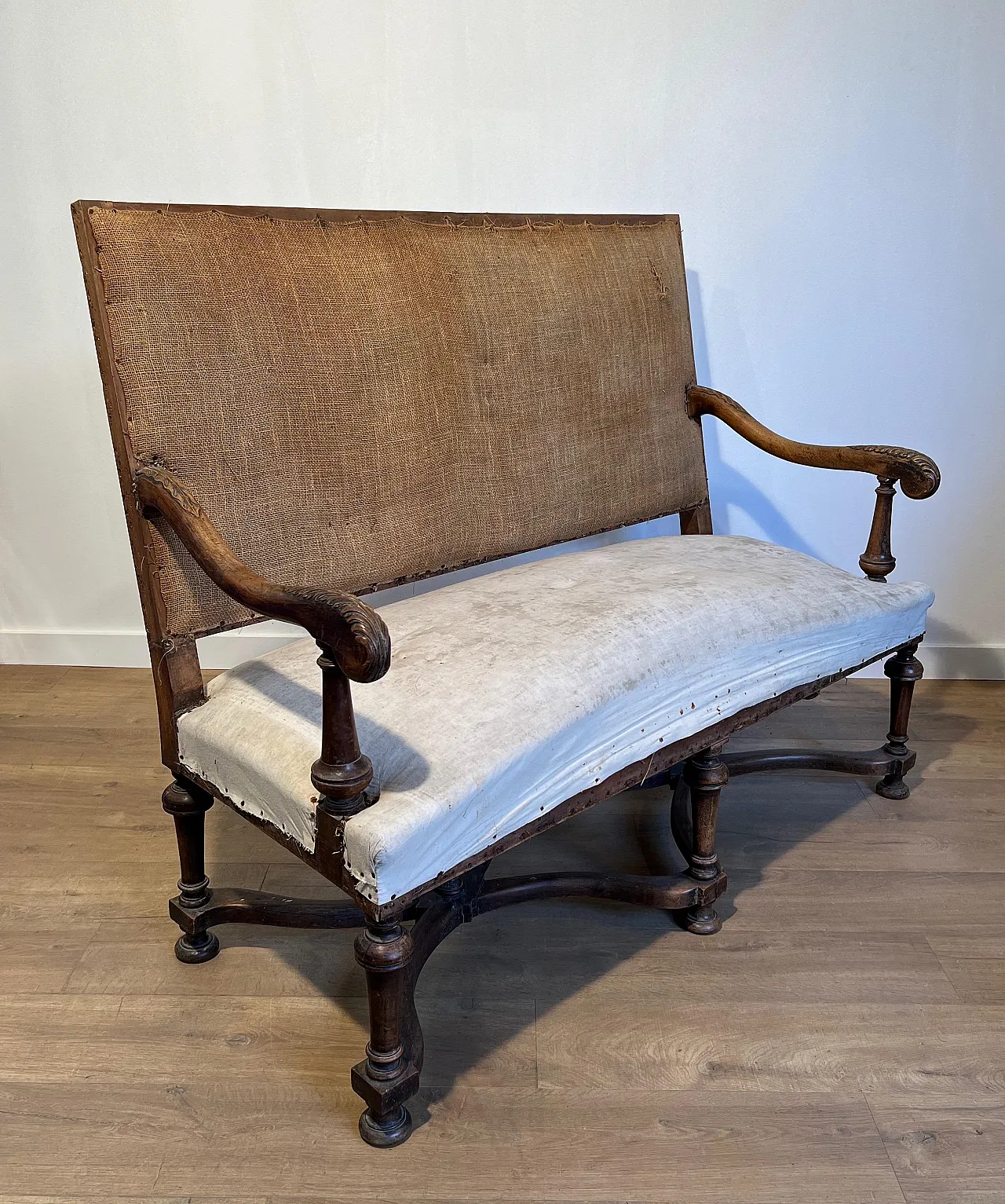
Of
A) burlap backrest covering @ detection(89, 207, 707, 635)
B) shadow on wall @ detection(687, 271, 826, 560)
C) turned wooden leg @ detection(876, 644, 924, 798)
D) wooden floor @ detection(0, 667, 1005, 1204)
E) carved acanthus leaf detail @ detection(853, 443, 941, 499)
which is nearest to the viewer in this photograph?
wooden floor @ detection(0, 667, 1005, 1204)

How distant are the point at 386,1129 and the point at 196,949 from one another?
1.74ft

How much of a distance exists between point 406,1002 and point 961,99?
238 centimetres

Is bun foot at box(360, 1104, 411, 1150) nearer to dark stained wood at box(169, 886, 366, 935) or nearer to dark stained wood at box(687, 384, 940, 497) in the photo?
dark stained wood at box(169, 886, 366, 935)

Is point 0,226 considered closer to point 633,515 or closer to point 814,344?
point 633,515

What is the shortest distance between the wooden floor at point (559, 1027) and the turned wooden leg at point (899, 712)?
0.21 feet

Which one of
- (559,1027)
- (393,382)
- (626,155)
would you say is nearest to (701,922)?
(559,1027)

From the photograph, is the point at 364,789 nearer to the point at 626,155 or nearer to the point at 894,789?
the point at 894,789

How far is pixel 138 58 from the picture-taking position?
2.41 meters

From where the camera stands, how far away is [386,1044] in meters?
1.43

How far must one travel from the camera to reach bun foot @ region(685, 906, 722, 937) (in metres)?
1.88

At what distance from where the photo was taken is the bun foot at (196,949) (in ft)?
5.93

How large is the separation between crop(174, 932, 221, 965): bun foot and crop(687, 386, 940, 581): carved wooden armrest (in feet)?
4.77

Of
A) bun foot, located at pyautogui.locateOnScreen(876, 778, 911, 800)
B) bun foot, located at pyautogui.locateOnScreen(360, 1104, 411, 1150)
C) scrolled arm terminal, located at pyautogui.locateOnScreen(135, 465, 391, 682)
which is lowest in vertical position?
bun foot, located at pyautogui.locateOnScreen(876, 778, 911, 800)

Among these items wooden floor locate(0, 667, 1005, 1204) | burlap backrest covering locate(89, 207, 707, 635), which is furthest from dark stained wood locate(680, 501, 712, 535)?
wooden floor locate(0, 667, 1005, 1204)
